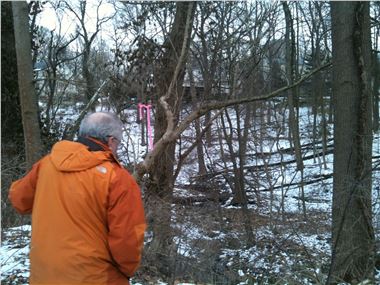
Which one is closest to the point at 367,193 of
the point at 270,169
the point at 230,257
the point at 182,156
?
the point at 230,257

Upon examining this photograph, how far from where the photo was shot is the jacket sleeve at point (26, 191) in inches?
110

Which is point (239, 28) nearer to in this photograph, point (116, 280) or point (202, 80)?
point (202, 80)

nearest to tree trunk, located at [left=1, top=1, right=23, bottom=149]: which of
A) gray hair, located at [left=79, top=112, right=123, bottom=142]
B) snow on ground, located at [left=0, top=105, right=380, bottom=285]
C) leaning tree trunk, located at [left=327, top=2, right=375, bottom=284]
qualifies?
snow on ground, located at [left=0, top=105, right=380, bottom=285]

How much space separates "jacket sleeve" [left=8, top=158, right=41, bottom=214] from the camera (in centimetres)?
280

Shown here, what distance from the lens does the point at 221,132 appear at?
13.7m

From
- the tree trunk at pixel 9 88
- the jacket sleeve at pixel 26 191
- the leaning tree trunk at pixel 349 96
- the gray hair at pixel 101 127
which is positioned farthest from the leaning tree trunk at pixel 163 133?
the tree trunk at pixel 9 88

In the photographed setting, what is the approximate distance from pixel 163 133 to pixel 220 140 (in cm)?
390

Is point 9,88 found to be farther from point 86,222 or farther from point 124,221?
point 124,221

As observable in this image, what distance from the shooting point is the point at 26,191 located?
111 inches

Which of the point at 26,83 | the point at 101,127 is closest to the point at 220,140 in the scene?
the point at 26,83

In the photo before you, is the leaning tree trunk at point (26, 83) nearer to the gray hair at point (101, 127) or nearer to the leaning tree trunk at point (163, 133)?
the leaning tree trunk at point (163, 133)

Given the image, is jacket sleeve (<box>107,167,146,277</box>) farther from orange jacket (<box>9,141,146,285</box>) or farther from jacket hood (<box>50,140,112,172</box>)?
jacket hood (<box>50,140,112,172</box>)

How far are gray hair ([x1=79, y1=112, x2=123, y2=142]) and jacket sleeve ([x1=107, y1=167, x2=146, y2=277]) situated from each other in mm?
294

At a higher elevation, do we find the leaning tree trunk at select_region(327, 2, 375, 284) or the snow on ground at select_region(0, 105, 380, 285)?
the leaning tree trunk at select_region(327, 2, 375, 284)
